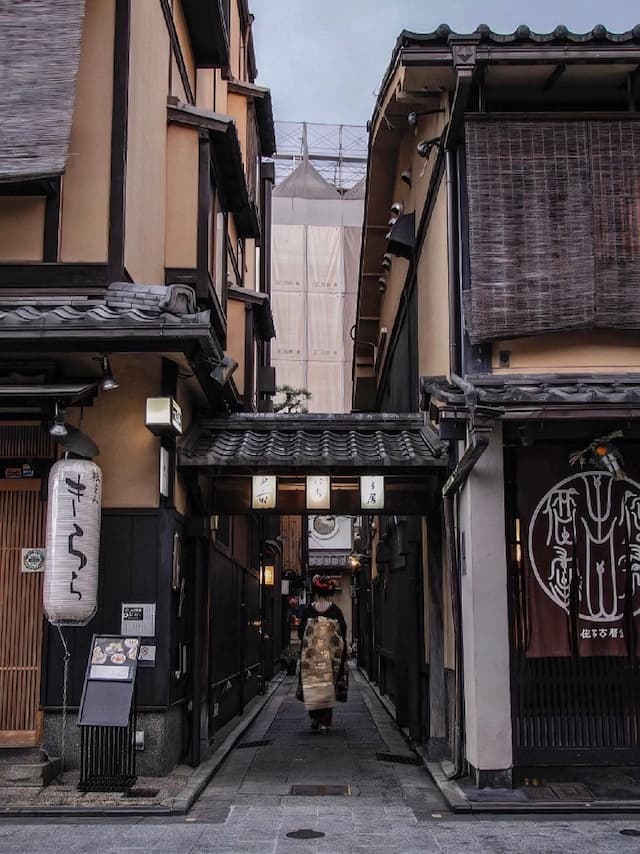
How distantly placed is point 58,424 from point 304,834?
16.2 feet

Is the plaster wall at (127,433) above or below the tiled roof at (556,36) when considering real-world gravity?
below

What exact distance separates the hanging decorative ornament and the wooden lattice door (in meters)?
6.26

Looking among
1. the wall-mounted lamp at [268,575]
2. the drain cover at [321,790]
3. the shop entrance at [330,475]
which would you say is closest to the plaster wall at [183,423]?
the shop entrance at [330,475]

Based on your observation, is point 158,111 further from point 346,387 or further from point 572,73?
point 346,387

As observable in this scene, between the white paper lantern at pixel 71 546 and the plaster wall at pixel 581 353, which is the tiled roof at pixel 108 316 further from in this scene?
the plaster wall at pixel 581 353

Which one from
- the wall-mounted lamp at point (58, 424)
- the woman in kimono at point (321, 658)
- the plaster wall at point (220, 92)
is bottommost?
the woman in kimono at point (321, 658)

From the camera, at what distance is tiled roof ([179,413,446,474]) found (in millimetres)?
11938

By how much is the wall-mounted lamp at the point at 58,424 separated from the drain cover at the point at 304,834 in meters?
4.74

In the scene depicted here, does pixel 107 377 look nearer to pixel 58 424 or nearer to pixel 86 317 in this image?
pixel 58 424

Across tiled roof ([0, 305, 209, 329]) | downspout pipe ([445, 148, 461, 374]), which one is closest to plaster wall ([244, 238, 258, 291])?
downspout pipe ([445, 148, 461, 374])

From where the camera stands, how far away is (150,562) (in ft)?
36.5

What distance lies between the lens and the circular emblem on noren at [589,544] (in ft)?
34.6

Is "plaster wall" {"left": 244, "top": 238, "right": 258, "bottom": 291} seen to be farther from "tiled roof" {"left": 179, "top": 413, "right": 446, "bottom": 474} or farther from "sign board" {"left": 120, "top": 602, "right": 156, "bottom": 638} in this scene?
"sign board" {"left": 120, "top": 602, "right": 156, "bottom": 638}

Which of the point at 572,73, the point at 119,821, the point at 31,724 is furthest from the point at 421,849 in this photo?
the point at 572,73
